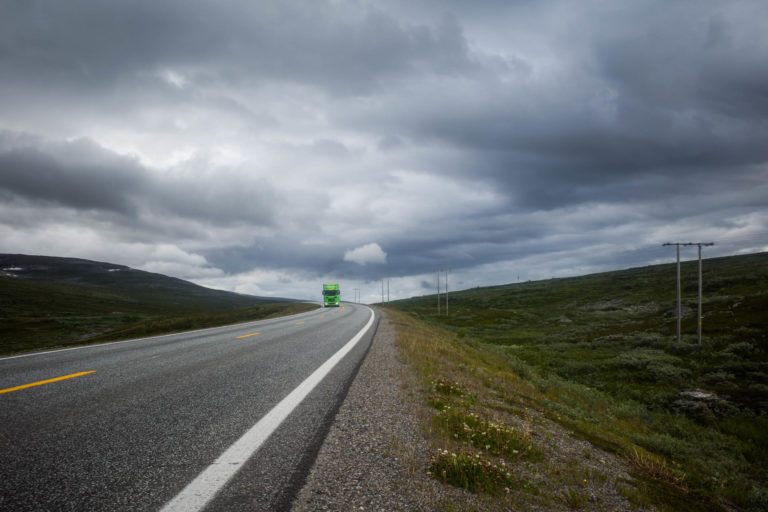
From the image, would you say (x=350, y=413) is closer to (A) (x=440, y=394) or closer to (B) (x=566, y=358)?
(A) (x=440, y=394)

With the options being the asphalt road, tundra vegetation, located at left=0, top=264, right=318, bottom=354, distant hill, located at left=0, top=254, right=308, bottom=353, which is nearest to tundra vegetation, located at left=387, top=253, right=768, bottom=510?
the asphalt road

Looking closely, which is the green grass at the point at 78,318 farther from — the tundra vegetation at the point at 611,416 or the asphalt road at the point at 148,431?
the tundra vegetation at the point at 611,416

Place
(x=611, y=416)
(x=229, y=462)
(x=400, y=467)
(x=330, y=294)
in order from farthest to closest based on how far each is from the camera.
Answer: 1. (x=330, y=294)
2. (x=611, y=416)
3. (x=400, y=467)
4. (x=229, y=462)

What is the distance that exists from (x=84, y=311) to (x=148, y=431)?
111 meters

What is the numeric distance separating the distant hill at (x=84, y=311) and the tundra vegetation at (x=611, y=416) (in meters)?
26.1

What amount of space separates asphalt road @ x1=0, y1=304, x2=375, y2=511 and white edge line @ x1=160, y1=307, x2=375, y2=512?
0.18 ft

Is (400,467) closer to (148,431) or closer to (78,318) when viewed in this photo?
(148,431)

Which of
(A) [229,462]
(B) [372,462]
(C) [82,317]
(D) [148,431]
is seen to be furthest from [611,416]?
(C) [82,317]

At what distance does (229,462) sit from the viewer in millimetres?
3359

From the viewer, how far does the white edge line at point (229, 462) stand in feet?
8.84

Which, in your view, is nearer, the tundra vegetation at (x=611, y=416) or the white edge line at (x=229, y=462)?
the white edge line at (x=229, y=462)

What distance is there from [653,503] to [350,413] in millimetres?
3634

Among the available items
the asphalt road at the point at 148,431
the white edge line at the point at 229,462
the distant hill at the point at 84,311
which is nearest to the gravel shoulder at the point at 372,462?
the asphalt road at the point at 148,431

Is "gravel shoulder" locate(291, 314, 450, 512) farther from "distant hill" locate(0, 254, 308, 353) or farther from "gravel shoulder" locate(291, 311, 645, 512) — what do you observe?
"distant hill" locate(0, 254, 308, 353)
